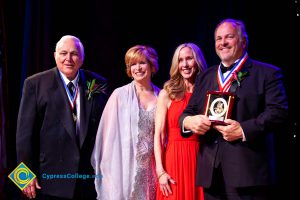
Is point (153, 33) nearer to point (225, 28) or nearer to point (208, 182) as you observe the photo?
point (225, 28)

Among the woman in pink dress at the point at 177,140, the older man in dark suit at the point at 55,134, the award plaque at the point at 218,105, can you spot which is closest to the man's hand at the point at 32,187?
the older man in dark suit at the point at 55,134

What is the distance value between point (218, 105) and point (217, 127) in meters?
0.14

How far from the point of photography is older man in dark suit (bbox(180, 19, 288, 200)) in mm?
2410

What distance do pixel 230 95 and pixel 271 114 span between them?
27cm

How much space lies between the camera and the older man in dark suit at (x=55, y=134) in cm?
321

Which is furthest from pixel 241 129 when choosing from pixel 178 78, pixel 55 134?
pixel 55 134

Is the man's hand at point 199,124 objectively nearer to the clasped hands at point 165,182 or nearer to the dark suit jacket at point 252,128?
the dark suit jacket at point 252,128

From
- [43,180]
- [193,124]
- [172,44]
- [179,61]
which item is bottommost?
[43,180]

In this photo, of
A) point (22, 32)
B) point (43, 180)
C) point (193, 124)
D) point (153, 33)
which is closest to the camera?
point (193, 124)

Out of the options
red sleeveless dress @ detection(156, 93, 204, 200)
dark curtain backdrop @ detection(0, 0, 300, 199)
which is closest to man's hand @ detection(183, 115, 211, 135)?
red sleeveless dress @ detection(156, 93, 204, 200)

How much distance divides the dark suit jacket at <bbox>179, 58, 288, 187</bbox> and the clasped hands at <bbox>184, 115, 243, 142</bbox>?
0.05 metres

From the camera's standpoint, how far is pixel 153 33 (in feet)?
15.5

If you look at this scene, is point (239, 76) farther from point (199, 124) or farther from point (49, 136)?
point (49, 136)

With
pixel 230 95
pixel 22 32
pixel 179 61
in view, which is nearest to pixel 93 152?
pixel 179 61
